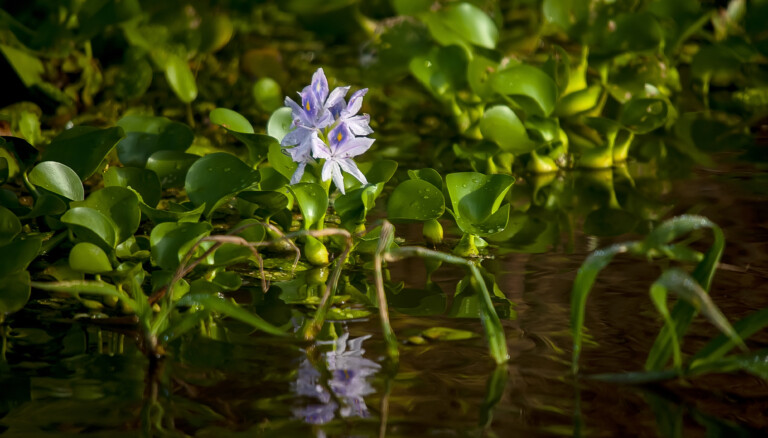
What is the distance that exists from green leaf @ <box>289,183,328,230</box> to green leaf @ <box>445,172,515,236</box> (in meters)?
0.18

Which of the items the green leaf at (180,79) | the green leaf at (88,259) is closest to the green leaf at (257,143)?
the green leaf at (88,259)

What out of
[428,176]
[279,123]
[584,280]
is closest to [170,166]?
[279,123]

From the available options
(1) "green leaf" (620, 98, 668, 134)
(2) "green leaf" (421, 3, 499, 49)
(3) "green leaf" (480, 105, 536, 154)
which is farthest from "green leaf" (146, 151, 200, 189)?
(1) "green leaf" (620, 98, 668, 134)

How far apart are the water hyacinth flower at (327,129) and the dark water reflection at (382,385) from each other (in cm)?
26

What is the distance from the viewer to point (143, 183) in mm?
1389

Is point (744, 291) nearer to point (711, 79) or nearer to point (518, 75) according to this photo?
point (518, 75)

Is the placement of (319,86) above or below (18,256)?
above

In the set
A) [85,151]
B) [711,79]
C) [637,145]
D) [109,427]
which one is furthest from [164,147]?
[711,79]

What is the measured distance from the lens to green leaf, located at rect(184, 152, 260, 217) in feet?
4.43

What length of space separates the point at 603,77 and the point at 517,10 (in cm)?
150

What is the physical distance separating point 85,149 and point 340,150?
408 mm

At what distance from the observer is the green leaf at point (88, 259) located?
1.18 m

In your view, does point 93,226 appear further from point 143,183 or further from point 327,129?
point 327,129

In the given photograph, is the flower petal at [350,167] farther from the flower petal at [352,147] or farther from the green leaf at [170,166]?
the green leaf at [170,166]
